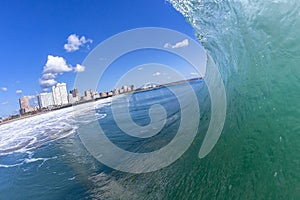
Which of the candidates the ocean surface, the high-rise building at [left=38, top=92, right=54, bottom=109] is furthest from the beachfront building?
the ocean surface

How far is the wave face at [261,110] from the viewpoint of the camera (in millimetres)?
3391

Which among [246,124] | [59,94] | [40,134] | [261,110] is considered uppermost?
[59,94]

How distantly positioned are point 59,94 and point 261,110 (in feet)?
384

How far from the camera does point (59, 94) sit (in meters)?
111

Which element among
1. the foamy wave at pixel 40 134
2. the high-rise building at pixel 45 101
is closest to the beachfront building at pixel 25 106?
the high-rise building at pixel 45 101

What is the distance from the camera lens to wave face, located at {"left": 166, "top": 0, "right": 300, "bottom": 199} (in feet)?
11.1

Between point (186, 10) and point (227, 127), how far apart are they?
3.92 metres

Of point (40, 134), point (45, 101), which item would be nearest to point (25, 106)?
point (45, 101)

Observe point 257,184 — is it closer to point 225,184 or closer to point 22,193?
point 225,184

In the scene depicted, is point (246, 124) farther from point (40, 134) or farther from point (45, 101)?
point (45, 101)

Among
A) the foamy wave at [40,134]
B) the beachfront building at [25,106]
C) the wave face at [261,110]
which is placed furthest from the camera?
the beachfront building at [25,106]

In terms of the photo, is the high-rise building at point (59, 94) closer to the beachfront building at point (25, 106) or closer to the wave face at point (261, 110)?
the beachfront building at point (25, 106)

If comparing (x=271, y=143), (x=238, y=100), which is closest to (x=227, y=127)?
(x=238, y=100)

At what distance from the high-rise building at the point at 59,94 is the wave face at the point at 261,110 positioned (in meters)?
109
